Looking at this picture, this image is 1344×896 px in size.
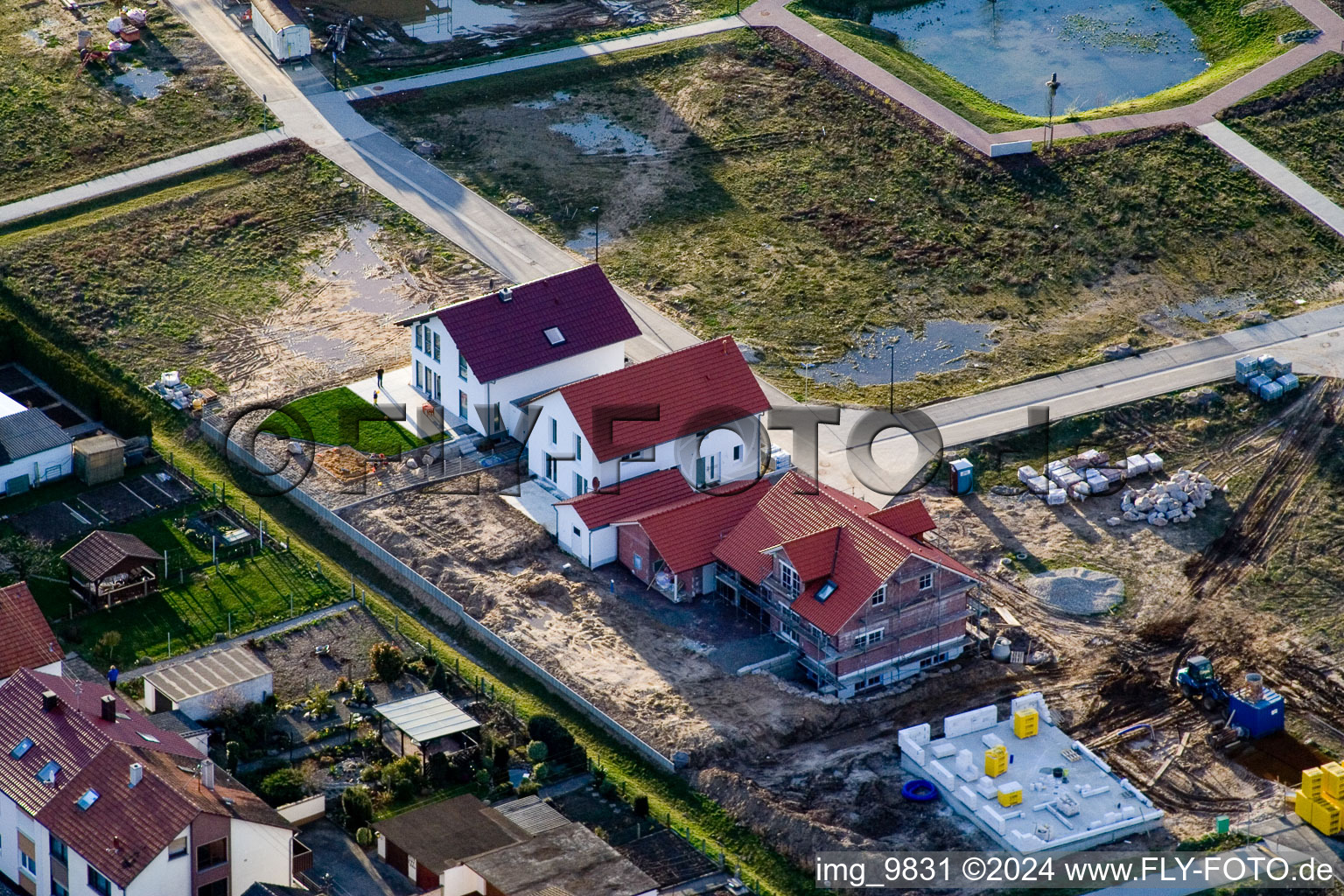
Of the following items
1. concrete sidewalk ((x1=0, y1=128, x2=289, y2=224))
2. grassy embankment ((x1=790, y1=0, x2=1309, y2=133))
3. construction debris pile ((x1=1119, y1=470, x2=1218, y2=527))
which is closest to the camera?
construction debris pile ((x1=1119, y1=470, x2=1218, y2=527))

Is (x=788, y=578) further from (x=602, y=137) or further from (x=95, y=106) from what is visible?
(x=95, y=106)

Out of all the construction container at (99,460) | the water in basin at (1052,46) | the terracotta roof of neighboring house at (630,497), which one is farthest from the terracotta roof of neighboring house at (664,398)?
the water in basin at (1052,46)

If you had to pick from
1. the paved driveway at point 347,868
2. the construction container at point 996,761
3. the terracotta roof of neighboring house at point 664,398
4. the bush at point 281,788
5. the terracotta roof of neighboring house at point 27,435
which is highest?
the terracotta roof of neighboring house at point 664,398

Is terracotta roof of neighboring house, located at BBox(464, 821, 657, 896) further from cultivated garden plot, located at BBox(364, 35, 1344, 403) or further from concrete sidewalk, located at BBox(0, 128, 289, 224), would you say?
concrete sidewalk, located at BBox(0, 128, 289, 224)

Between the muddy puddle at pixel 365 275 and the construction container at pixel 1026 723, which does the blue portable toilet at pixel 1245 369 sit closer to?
the construction container at pixel 1026 723

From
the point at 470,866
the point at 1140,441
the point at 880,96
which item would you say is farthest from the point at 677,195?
the point at 470,866

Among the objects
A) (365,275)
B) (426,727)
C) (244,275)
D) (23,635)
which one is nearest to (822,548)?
(426,727)

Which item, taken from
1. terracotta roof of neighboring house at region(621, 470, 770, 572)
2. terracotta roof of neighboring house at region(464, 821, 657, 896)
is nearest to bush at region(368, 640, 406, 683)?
terracotta roof of neighboring house at region(621, 470, 770, 572)
